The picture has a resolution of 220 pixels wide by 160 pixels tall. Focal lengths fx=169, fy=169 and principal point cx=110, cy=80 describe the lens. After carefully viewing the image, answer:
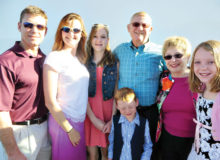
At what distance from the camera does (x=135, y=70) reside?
1792 mm

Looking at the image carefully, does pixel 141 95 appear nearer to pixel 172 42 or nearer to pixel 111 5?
pixel 172 42

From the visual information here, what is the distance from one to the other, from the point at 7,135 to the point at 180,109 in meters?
1.41

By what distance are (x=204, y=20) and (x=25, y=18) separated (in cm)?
230

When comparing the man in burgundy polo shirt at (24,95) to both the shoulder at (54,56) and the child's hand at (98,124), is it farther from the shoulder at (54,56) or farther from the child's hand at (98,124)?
the child's hand at (98,124)

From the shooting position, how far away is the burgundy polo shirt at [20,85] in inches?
47.9

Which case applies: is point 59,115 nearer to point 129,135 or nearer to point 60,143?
point 60,143

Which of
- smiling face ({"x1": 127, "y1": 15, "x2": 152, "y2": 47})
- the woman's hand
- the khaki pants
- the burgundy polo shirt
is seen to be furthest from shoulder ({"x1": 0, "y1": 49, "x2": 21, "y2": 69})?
smiling face ({"x1": 127, "y1": 15, "x2": 152, "y2": 47})

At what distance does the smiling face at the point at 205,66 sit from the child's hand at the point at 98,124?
1.04 metres

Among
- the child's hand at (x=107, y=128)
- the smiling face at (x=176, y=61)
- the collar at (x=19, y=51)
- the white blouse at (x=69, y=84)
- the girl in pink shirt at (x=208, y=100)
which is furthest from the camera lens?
the child's hand at (x=107, y=128)

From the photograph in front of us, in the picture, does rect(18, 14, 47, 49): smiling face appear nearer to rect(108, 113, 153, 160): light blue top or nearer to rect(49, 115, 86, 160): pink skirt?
rect(49, 115, 86, 160): pink skirt

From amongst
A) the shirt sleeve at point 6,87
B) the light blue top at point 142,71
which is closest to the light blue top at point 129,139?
the light blue top at point 142,71

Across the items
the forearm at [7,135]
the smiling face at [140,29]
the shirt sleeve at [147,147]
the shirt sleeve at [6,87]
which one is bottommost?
the shirt sleeve at [147,147]

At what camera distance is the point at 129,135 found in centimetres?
155

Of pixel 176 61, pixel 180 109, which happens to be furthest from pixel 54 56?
pixel 180 109
